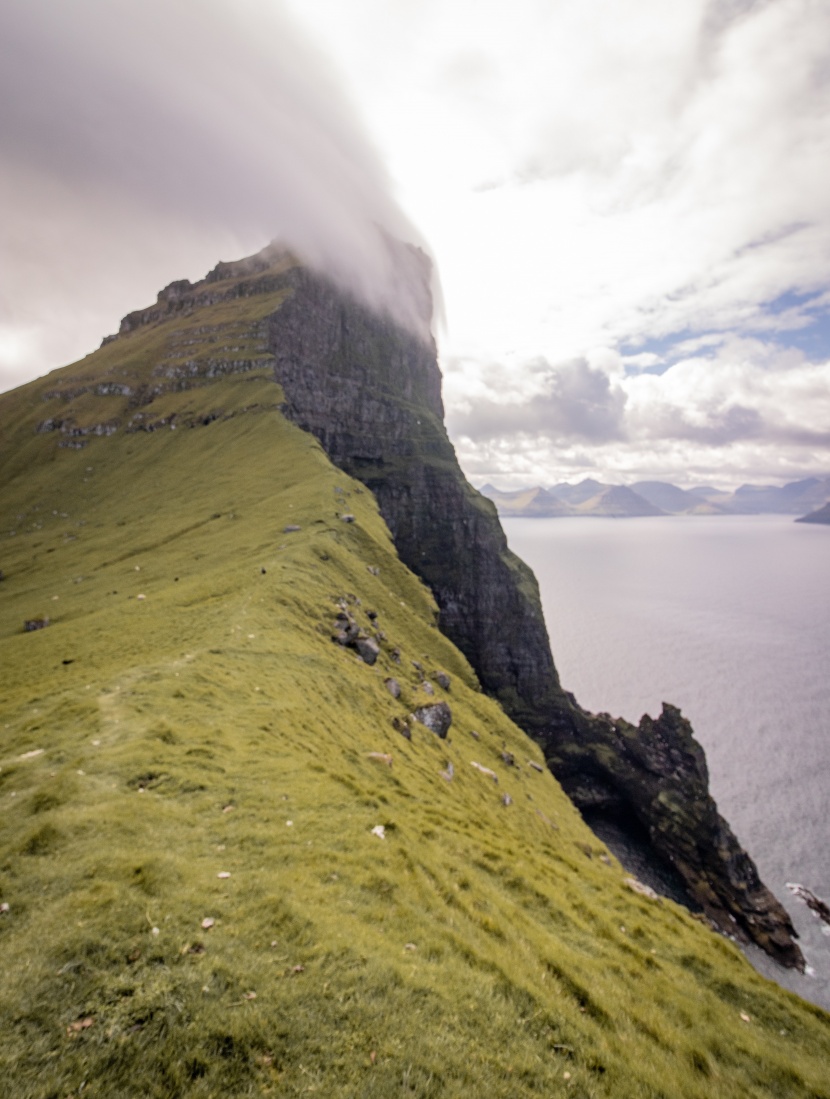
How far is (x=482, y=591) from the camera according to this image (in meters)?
126

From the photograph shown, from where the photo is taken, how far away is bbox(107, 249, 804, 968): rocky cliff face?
268 feet

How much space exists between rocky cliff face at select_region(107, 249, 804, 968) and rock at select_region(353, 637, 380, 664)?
69.8 meters

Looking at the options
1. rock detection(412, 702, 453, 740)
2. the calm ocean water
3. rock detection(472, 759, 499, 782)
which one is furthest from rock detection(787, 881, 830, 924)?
rock detection(412, 702, 453, 740)

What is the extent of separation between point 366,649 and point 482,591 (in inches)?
3214

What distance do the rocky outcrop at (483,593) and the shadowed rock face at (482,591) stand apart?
0.28 meters

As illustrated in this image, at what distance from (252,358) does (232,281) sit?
243 ft

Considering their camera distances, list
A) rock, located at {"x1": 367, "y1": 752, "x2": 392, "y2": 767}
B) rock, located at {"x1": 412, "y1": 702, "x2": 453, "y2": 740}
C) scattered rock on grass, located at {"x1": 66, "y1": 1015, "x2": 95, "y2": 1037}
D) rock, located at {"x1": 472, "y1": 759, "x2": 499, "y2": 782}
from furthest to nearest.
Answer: rock, located at {"x1": 472, "y1": 759, "x2": 499, "y2": 782}, rock, located at {"x1": 412, "y1": 702, "x2": 453, "y2": 740}, rock, located at {"x1": 367, "y1": 752, "x2": 392, "y2": 767}, scattered rock on grass, located at {"x1": 66, "y1": 1015, "x2": 95, "y2": 1037}

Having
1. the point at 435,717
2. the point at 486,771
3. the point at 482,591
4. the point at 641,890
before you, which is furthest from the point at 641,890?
the point at 482,591

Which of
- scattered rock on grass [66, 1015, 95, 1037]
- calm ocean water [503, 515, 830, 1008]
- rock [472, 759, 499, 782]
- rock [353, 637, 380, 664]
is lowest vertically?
calm ocean water [503, 515, 830, 1008]

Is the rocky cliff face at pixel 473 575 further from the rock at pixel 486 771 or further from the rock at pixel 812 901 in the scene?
the rock at pixel 486 771

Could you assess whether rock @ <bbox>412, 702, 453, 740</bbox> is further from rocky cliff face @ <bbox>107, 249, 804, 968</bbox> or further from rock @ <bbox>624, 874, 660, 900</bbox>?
rocky cliff face @ <bbox>107, 249, 804, 968</bbox>

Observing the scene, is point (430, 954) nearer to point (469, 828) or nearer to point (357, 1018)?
point (357, 1018)

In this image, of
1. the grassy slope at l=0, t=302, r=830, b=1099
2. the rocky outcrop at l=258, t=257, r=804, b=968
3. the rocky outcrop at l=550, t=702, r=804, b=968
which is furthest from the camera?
the rocky outcrop at l=258, t=257, r=804, b=968

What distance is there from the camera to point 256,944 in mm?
11141
